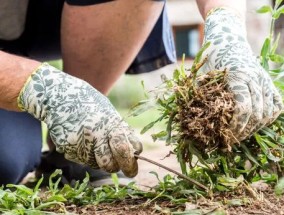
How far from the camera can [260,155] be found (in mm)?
1605

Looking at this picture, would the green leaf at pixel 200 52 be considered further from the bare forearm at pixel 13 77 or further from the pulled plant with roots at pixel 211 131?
the bare forearm at pixel 13 77

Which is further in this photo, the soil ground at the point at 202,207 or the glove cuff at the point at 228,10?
the glove cuff at the point at 228,10

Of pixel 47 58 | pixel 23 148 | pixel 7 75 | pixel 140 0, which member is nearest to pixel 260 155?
pixel 7 75

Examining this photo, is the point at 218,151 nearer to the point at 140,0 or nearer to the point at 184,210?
the point at 184,210

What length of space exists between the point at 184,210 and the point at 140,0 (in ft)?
3.08

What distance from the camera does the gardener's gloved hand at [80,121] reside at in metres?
1.55

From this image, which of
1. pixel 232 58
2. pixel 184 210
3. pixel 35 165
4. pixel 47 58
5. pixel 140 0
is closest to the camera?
pixel 184 210

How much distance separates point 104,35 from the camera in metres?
2.31

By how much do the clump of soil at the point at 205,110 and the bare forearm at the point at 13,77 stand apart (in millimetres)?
374

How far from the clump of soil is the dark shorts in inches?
32.6

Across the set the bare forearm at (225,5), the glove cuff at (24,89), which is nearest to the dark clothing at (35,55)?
the bare forearm at (225,5)

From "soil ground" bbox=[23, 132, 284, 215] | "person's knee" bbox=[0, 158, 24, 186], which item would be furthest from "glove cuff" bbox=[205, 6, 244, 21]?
"person's knee" bbox=[0, 158, 24, 186]

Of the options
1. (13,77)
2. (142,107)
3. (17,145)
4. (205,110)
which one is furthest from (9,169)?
(205,110)

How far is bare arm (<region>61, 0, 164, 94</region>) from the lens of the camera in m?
2.24
